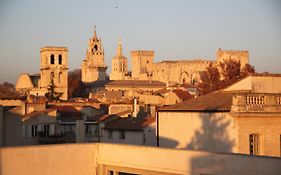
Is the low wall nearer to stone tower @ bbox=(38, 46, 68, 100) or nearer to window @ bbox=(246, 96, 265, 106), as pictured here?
window @ bbox=(246, 96, 265, 106)

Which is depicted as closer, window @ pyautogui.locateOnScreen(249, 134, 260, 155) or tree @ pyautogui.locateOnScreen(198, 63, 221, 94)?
window @ pyautogui.locateOnScreen(249, 134, 260, 155)

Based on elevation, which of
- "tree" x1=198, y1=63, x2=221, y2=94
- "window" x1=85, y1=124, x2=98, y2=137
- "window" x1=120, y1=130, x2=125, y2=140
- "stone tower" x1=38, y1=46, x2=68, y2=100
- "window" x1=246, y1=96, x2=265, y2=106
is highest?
"stone tower" x1=38, y1=46, x2=68, y2=100

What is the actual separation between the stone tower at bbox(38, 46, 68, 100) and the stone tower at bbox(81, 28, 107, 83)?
160ft

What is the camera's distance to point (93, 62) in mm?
161000

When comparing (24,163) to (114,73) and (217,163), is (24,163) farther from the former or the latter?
(114,73)

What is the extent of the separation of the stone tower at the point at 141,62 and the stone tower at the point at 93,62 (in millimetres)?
14174

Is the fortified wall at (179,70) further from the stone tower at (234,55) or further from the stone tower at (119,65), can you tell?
the stone tower at (119,65)

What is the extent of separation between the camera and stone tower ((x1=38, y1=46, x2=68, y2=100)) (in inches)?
4252

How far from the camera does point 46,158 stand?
17.1m

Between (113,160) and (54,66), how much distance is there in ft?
304

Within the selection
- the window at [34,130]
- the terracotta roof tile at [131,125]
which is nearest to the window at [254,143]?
the terracotta roof tile at [131,125]

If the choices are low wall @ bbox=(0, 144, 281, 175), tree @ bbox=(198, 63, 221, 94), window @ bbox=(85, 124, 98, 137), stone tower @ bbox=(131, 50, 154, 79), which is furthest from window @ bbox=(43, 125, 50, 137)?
stone tower @ bbox=(131, 50, 154, 79)

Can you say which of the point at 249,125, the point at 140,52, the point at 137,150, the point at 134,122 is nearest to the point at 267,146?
the point at 249,125

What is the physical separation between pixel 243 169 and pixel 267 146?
7.15 meters
